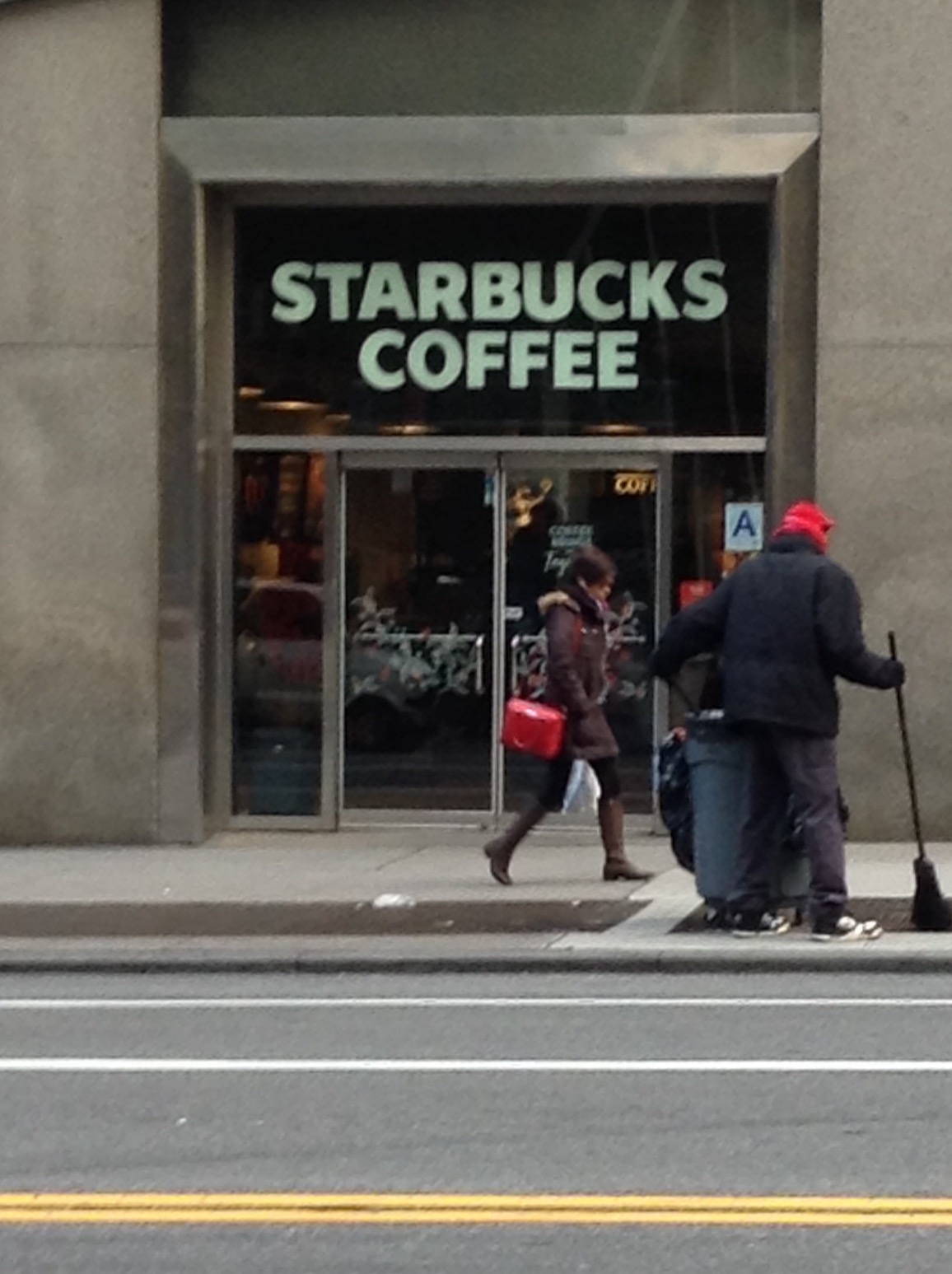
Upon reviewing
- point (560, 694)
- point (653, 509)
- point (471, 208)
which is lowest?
point (560, 694)

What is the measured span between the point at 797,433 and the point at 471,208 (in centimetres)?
238

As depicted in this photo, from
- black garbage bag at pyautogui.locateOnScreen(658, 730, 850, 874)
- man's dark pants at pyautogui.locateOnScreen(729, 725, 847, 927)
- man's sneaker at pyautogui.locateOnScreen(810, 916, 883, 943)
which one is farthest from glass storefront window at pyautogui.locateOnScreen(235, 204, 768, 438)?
man's sneaker at pyautogui.locateOnScreen(810, 916, 883, 943)

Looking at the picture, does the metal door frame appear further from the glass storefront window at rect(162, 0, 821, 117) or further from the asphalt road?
the asphalt road

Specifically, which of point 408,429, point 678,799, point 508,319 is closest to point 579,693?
point 678,799

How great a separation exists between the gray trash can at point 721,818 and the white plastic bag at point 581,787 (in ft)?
5.48

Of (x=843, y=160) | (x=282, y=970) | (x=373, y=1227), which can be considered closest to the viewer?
(x=373, y=1227)

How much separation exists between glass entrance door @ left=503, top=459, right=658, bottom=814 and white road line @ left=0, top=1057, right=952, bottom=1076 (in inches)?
295

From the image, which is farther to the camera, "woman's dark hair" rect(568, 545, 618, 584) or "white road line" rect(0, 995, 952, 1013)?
"woman's dark hair" rect(568, 545, 618, 584)

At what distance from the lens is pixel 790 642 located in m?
11.8

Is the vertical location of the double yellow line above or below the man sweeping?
below

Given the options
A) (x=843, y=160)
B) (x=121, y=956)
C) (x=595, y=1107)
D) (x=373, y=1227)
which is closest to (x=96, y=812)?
(x=121, y=956)

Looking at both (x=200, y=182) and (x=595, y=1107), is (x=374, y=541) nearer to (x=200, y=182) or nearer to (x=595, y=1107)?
(x=200, y=182)

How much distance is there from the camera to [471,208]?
1641 centimetres

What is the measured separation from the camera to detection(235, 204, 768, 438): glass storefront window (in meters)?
16.2
